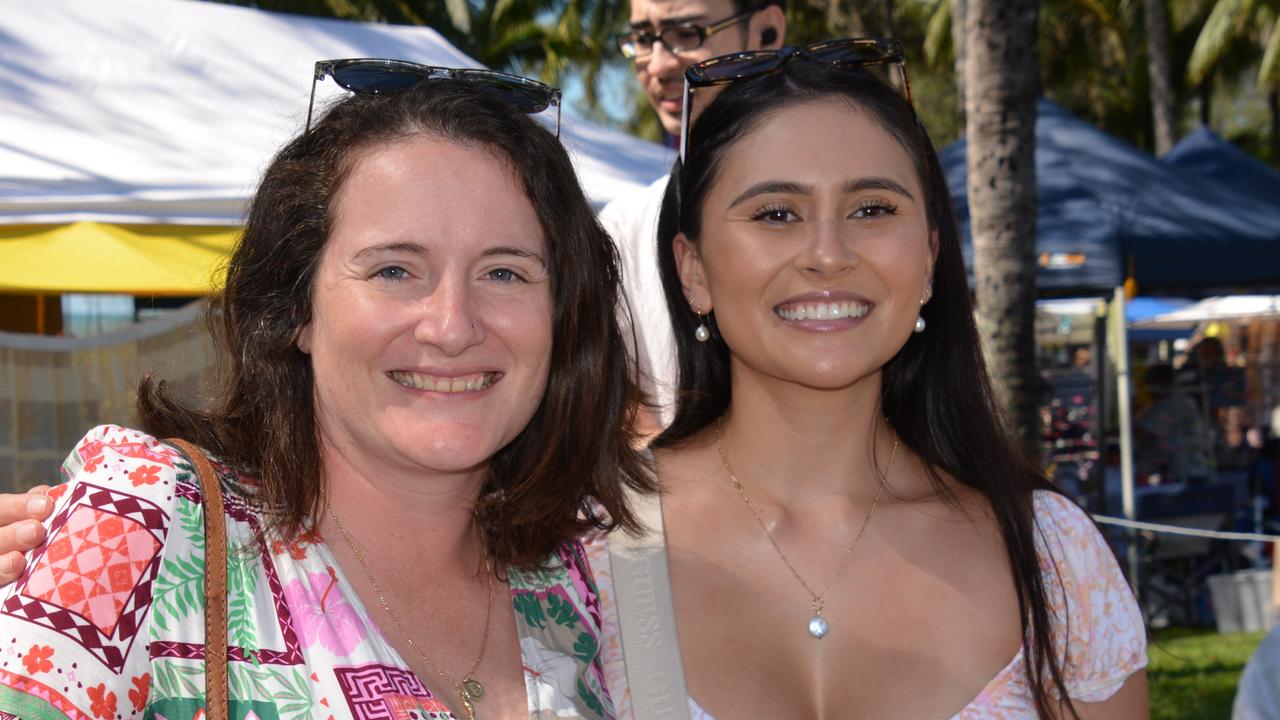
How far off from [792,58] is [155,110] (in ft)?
13.1

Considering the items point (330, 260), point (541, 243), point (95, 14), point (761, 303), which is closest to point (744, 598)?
point (761, 303)

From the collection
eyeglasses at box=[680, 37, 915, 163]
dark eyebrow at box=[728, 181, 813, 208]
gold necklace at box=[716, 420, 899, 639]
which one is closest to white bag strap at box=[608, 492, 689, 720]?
gold necklace at box=[716, 420, 899, 639]

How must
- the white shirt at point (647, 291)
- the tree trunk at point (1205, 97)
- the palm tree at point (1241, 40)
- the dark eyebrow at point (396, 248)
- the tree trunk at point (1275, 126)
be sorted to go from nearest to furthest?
the dark eyebrow at point (396, 248), the white shirt at point (647, 291), the palm tree at point (1241, 40), the tree trunk at point (1275, 126), the tree trunk at point (1205, 97)

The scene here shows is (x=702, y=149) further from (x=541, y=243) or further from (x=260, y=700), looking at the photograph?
(x=260, y=700)

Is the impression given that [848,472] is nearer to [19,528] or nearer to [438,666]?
[438,666]

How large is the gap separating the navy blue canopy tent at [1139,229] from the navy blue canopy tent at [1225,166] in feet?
1.35

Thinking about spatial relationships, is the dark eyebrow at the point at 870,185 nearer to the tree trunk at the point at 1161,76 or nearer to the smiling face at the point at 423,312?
the smiling face at the point at 423,312

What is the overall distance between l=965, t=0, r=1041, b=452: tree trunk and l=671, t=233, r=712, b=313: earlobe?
3650 millimetres

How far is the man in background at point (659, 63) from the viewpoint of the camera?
321 centimetres

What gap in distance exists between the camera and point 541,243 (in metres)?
2.07

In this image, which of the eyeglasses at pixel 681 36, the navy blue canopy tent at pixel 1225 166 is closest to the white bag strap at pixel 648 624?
the eyeglasses at pixel 681 36

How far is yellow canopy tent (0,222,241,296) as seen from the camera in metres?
4.38

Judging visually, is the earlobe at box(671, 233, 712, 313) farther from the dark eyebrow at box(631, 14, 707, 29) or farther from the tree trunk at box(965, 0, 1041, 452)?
the tree trunk at box(965, 0, 1041, 452)

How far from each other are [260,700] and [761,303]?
1254 millimetres
